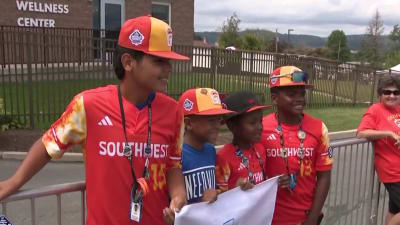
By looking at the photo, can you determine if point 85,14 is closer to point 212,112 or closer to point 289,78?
point 289,78

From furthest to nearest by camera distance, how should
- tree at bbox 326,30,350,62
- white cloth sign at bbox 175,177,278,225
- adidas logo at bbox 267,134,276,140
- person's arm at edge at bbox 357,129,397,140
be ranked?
tree at bbox 326,30,350,62 → person's arm at edge at bbox 357,129,397,140 → adidas logo at bbox 267,134,276,140 → white cloth sign at bbox 175,177,278,225

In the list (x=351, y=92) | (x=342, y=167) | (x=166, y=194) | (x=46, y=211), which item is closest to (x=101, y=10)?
(x=351, y=92)

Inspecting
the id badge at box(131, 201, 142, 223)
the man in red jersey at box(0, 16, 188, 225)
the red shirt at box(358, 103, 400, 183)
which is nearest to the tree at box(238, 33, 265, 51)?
the red shirt at box(358, 103, 400, 183)

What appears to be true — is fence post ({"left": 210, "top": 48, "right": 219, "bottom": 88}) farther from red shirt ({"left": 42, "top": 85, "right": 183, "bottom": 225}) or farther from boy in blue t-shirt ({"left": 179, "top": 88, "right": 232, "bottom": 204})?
red shirt ({"left": 42, "top": 85, "right": 183, "bottom": 225})

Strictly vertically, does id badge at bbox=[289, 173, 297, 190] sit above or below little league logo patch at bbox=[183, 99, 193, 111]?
below

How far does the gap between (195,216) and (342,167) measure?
2.40 m

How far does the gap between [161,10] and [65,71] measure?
32.4 ft

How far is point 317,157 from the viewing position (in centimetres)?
296

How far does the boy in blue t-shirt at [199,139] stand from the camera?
2.50 meters

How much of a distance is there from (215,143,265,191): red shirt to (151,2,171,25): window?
1761cm

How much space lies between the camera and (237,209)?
2.57 metres

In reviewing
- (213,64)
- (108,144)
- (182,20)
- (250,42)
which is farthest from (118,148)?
(250,42)

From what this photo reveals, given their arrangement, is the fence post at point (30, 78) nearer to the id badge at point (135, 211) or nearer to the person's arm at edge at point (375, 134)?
the person's arm at edge at point (375, 134)

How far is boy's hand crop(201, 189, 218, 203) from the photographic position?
7.84ft
